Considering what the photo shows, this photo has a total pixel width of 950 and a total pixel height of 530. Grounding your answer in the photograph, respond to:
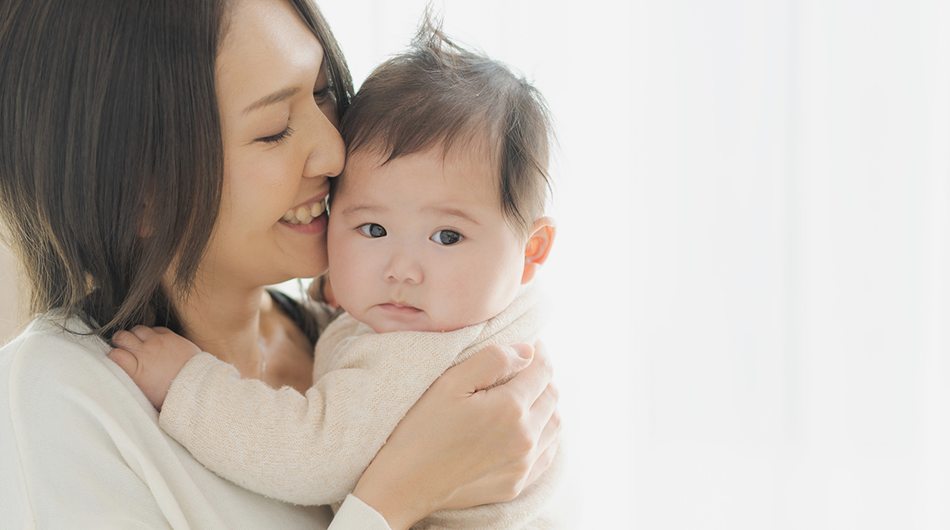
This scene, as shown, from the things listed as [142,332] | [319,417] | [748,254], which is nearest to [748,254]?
[748,254]

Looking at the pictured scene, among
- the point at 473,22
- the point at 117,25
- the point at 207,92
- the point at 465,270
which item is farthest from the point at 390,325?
the point at 473,22

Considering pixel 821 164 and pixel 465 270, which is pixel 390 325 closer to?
pixel 465 270

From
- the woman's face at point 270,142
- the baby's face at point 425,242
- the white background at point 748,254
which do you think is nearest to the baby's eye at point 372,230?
the baby's face at point 425,242

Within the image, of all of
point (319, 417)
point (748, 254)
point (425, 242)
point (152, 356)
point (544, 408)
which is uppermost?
point (425, 242)

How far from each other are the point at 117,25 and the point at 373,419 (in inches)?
26.8

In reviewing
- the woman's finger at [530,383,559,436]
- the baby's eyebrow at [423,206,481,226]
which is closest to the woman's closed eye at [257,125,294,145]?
the baby's eyebrow at [423,206,481,226]

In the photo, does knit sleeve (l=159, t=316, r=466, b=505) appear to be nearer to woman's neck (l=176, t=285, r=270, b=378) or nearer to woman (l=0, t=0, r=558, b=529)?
woman (l=0, t=0, r=558, b=529)

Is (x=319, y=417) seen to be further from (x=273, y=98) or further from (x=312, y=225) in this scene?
(x=273, y=98)

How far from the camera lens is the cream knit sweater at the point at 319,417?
1019mm

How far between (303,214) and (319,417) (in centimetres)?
37

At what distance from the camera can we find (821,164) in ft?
7.73

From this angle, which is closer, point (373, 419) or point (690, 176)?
point (373, 419)

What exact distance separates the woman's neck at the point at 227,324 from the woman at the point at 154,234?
64 millimetres

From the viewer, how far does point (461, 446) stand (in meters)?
1.10
